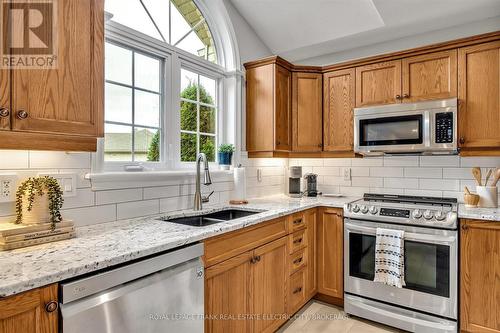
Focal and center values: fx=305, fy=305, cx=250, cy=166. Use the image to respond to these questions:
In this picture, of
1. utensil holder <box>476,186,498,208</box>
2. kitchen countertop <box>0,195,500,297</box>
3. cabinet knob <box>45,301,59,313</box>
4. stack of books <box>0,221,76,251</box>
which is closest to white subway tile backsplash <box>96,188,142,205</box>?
kitchen countertop <box>0,195,500,297</box>

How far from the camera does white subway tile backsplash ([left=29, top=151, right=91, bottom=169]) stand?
1509mm

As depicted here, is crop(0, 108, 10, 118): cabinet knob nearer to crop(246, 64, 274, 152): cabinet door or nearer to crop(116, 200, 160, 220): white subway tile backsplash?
crop(116, 200, 160, 220): white subway tile backsplash

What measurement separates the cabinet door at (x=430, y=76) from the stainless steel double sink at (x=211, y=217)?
1730 millimetres

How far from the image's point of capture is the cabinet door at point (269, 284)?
1.96 meters

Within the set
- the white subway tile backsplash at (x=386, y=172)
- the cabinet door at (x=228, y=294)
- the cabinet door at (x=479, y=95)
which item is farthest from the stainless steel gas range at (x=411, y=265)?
the cabinet door at (x=228, y=294)

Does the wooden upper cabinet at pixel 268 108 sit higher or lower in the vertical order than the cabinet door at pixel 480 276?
higher

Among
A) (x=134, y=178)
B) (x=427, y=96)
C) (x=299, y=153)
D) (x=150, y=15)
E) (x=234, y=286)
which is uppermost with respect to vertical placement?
(x=150, y=15)

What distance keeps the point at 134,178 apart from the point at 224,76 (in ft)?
4.69

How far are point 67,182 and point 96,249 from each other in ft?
1.86

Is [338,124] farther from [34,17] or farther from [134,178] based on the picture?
[34,17]

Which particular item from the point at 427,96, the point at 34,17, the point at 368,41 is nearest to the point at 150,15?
the point at 34,17

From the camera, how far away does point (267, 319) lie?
2.08 meters

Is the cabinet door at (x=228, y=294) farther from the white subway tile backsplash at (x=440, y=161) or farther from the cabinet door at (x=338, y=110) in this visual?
the white subway tile backsplash at (x=440, y=161)

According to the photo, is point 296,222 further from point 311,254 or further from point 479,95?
point 479,95
